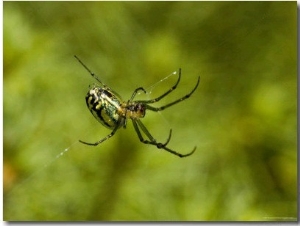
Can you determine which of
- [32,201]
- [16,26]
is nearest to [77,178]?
[32,201]

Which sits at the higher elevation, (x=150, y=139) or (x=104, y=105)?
(x=104, y=105)

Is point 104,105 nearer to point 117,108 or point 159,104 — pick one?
point 117,108

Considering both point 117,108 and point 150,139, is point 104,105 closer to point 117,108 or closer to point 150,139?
point 117,108

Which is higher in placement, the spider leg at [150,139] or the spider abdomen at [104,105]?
the spider abdomen at [104,105]

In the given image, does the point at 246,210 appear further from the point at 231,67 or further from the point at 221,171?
the point at 231,67

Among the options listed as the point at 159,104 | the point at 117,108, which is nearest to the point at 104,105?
the point at 117,108
